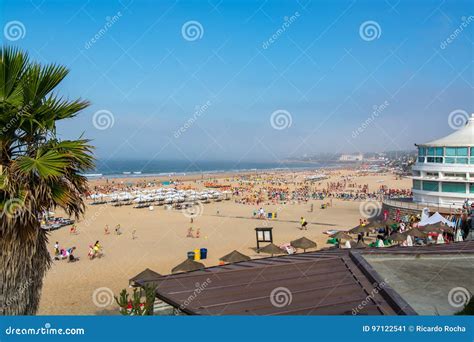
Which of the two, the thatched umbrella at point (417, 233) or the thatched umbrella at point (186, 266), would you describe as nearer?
the thatched umbrella at point (186, 266)

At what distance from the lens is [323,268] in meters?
8.27

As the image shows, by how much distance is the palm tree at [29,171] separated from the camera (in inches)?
223

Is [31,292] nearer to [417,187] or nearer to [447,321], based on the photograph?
[447,321]

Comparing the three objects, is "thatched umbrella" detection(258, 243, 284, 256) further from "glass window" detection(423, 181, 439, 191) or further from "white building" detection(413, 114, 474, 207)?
"glass window" detection(423, 181, 439, 191)

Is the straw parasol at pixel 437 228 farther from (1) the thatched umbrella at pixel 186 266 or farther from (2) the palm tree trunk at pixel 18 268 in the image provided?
(2) the palm tree trunk at pixel 18 268

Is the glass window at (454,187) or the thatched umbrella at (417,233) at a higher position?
the glass window at (454,187)

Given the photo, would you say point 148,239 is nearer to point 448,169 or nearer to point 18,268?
point 448,169

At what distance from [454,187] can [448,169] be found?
1.33 m

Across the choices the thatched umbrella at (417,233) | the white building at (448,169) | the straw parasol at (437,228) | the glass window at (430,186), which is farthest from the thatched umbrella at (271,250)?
the glass window at (430,186)

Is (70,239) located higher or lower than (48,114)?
higher

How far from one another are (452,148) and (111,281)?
81.7ft

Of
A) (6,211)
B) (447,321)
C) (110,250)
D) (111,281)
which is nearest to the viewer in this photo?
(447,321)

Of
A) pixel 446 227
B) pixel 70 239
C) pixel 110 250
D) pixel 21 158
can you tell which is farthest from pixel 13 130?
pixel 70 239

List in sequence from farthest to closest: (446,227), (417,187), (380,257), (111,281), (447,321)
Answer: (417,187) → (446,227) → (111,281) → (380,257) → (447,321)
